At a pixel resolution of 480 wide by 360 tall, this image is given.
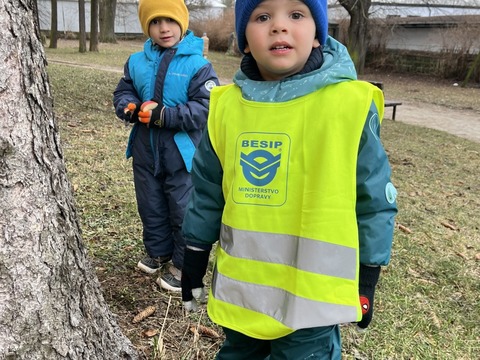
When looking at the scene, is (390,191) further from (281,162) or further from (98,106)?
(98,106)

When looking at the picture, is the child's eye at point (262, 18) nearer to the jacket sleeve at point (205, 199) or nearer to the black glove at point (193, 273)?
the jacket sleeve at point (205, 199)

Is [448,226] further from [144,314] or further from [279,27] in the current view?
[279,27]

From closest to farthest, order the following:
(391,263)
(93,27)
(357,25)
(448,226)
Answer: (391,263) → (448,226) → (357,25) → (93,27)

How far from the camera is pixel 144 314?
2633 mm

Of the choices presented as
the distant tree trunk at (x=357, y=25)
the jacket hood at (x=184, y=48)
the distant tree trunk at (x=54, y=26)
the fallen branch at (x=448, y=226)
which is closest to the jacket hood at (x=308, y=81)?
the jacket hood at (x=184, y=48)

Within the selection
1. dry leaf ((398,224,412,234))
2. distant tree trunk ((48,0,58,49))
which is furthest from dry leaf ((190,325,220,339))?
distant tree trunk ((48,0,58,49))

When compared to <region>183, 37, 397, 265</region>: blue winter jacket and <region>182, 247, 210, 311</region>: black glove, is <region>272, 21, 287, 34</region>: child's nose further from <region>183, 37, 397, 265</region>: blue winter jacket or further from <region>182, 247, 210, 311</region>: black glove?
<region>182, 247, 210, 311</region>: black glove

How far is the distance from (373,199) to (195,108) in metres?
1.37

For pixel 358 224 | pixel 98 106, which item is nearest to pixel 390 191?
pixel 358 224

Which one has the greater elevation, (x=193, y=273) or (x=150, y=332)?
(x=193, y=273)

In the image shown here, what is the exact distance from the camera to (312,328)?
1.65 m

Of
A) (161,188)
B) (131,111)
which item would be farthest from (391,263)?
(131,111)

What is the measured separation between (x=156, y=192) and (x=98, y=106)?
5893 mm

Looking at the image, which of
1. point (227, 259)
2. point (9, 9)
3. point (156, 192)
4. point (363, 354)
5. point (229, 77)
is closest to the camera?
point (9, 9)
